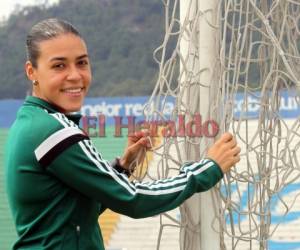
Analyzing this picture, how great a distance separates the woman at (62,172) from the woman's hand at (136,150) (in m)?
0.32

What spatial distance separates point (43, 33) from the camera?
5.63 feet

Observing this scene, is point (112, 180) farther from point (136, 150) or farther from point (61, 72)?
point (136, 150)

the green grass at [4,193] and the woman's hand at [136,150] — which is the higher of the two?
the woman's hand at [136,150]

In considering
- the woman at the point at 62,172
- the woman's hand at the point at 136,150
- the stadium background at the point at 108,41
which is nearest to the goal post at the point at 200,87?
the woman's hand at the point at 136,150

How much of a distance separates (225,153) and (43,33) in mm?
414

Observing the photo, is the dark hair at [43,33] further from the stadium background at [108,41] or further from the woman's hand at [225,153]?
the stadium background at [108,41]

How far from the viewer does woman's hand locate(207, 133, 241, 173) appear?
179cm

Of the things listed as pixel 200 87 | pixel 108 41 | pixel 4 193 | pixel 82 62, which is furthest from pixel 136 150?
pixel 108 41

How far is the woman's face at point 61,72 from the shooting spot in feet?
5.58

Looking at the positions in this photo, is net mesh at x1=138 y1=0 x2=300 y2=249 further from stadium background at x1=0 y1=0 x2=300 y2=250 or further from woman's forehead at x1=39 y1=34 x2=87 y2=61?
stadium background at x1=0 y1=0 x2=300 y2=250

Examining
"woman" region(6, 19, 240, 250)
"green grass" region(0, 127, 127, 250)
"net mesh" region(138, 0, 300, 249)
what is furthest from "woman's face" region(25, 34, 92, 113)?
"green grass" region(0, 127, 127, 250)

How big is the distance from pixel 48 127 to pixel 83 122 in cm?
89

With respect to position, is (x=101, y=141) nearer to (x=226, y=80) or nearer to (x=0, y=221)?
(x=0, y=221)

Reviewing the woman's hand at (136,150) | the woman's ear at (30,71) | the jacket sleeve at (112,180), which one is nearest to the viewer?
the jacket sleeve at (112,180)
